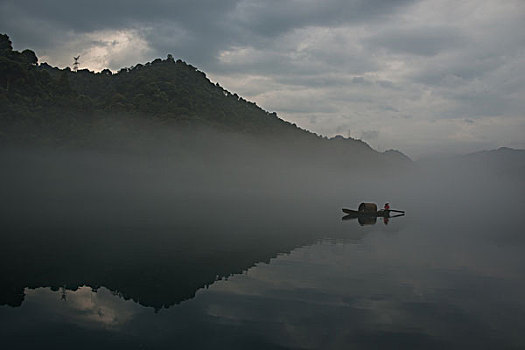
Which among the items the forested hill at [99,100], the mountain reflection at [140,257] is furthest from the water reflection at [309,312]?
the forested hill at [99,100]

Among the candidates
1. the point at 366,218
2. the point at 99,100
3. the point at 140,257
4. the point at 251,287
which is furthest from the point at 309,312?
the point at 99,100

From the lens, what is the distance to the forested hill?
8369 cm

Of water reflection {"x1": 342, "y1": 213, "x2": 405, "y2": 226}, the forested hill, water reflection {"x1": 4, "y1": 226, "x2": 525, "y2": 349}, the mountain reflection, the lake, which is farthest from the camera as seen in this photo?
the forested hill

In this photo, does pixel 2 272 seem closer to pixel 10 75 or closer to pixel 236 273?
pixel 236 273

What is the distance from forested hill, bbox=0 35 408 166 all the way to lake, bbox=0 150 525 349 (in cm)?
4908

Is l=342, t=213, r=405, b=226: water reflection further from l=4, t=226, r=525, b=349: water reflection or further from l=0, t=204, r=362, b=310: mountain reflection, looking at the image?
l=4, t=226, r=525, b=349: water reflection

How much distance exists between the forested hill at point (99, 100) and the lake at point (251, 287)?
49.1 m

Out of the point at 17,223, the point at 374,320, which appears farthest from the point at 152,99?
the point at 374,320

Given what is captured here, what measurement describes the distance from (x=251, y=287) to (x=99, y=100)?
454 feet

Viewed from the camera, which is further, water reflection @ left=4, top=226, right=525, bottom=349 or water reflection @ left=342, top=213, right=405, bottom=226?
water reflection @ left=342, top=213, right=405, bottom=226

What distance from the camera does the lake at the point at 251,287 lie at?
1639cm

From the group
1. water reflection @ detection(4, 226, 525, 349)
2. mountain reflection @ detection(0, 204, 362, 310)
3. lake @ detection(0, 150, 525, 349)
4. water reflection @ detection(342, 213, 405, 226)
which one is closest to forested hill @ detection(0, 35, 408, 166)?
lake @ detection(0, 150, 525, 349)

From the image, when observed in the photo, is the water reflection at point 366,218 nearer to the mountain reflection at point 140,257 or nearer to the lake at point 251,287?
the lake at point 251,287

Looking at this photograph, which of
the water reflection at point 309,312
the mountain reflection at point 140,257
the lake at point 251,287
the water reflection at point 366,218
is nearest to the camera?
the water reflection at point 309,312
